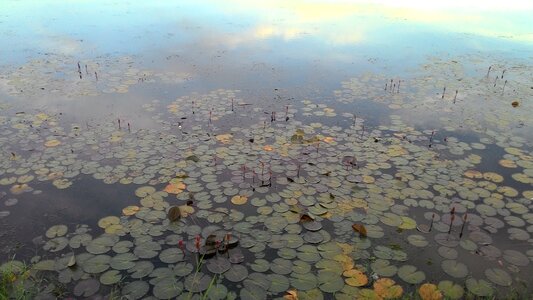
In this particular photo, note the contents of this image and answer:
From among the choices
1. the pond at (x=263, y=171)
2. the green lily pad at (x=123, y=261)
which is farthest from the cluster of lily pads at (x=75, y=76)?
the green lily pad at (x=123, y=261)

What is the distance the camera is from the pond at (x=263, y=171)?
3379mm

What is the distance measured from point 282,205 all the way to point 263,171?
2.46ft

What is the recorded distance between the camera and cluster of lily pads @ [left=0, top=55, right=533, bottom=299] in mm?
3336

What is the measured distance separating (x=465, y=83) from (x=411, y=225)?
5226 mm

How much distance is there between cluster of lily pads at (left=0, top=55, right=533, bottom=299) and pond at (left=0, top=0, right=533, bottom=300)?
2cm

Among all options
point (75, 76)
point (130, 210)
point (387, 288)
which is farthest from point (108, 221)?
point (75, 76)

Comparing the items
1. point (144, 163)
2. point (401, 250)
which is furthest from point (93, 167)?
point (401, 250)

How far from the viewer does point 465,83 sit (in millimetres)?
8078

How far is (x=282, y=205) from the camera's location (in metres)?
4.25

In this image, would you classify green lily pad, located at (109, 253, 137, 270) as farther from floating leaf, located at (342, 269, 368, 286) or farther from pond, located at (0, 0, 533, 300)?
floating leaf, located at (342, 269, 368, 286)

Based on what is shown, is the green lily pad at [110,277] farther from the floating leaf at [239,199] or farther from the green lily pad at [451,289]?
the green lily pad at [451,289]

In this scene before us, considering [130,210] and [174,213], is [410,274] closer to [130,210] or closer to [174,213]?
[174,213]

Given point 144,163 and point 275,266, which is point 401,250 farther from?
point 144,163

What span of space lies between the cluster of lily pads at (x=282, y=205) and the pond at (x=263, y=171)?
0.06 ft
